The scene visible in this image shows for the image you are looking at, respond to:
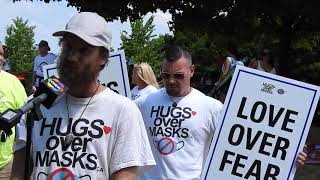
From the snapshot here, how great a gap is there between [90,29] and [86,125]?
421mm

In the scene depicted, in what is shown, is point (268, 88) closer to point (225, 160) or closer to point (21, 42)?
point (225, 160)

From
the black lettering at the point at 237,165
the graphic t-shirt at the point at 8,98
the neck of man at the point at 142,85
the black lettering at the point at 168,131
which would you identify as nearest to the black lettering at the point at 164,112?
the black lettering at the point at 168,131

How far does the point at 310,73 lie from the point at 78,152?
3555cm

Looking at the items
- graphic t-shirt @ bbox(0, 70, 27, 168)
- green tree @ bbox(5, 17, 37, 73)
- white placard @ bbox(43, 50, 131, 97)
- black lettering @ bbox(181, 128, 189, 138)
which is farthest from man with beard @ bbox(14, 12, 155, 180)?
green tree @ bbox(5, 17, 37, 73)

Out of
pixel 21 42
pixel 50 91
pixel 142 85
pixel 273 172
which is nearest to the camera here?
pixel 50 91

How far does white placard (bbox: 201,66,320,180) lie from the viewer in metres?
4.82

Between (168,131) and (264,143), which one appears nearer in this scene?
(264,143)

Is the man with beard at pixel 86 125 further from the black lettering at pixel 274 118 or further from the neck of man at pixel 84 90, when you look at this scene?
the black lettering at pixel 274 118

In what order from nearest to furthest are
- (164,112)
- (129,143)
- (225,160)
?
1. (129,143)
2. (225,160)
3. (164,112)

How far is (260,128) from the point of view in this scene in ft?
16.1

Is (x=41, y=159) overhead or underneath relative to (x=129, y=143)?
underneath

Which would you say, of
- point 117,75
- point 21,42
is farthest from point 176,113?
point 21,42

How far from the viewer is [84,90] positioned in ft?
9.34

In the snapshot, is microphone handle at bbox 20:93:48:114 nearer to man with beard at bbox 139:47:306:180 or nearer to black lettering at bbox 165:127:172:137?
man with beard at bbox 139:47:306:180
